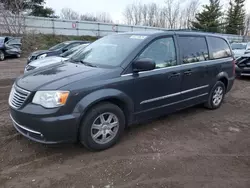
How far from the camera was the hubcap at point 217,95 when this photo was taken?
512 cm

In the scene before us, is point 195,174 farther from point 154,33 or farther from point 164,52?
point 154,33

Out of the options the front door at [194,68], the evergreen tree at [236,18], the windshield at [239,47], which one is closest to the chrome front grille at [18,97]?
the front door at [194,68]

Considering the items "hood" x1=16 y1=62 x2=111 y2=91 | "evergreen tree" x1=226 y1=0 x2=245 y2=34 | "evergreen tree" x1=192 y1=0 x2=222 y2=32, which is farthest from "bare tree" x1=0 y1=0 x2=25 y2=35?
"evergreen tree" x1=226 y1=0 x2=245 y2=34

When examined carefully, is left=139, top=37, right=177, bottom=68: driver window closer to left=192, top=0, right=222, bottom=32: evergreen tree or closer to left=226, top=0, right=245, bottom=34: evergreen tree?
left=192, top=0, right=222, bottom=32: evergreen tree

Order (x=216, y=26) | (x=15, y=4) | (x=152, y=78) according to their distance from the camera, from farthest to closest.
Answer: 1. (x=216, y=26)
2. (x=15, y=4)
3. (x=152, y=78)

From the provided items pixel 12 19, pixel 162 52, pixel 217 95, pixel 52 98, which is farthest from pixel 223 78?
pixel 12 19

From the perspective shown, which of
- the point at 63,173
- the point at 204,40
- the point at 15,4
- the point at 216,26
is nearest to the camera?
the point at 63,173

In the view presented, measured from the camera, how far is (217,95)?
17.0 feet

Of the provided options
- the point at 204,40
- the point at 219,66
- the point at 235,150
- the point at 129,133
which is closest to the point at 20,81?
the point at 129,133

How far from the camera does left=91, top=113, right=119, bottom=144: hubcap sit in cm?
312

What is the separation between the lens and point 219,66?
16.2 feet

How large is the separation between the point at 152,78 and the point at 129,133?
1.05 meters

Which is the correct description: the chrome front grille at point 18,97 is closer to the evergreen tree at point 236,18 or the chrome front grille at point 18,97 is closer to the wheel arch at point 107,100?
the wheel arch at point 107,100

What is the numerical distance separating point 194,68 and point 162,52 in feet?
2.84
